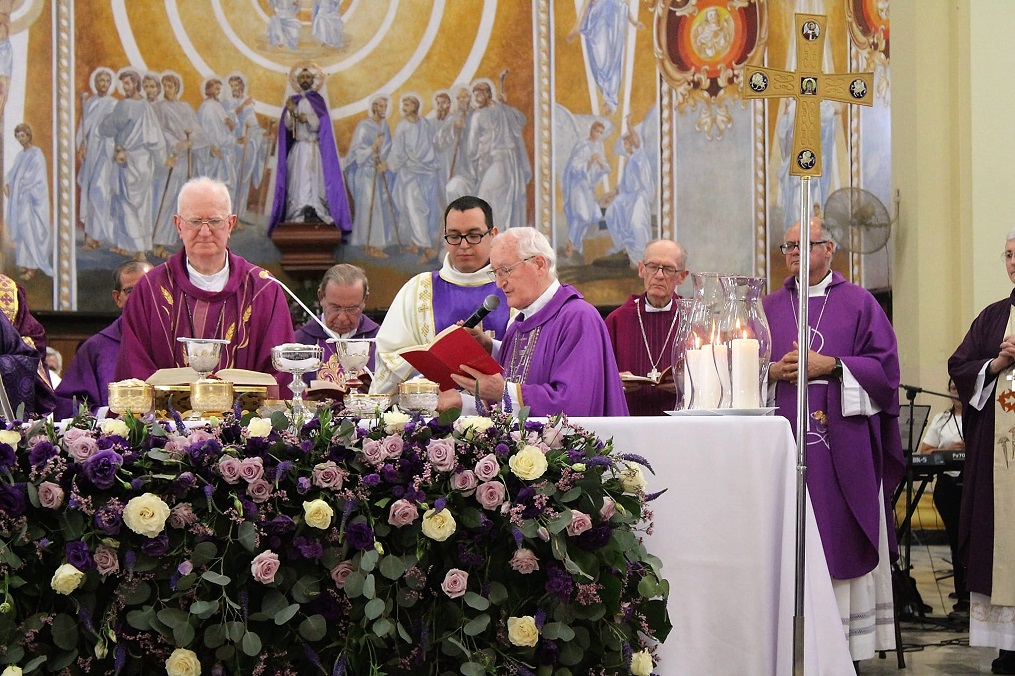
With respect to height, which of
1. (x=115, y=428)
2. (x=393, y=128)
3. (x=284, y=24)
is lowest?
(x=115, y=428)

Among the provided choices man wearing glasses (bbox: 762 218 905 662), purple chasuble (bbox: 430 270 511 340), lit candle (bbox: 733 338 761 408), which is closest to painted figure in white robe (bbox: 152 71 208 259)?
purple chasuble (bbox: 430 270 511 340)

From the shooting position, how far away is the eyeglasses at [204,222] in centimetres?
502

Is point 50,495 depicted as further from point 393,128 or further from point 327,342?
point 393,128

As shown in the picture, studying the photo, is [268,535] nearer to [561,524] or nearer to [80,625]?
[80,625]

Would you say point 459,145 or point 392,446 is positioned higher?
point 459,145

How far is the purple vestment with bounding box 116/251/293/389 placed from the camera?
5055mm

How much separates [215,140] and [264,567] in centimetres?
893

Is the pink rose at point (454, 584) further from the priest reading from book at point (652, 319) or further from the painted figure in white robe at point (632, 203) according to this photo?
the painted figure in white robe at point (632, 203)

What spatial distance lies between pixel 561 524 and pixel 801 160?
→ 1763mm

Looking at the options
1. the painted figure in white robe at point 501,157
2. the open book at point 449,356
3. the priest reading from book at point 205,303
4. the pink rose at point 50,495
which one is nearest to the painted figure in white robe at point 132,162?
the painted figure in white robe at point 501,157

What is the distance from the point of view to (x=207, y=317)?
512 centimetres

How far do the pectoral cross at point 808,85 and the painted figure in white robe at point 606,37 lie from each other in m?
7.02

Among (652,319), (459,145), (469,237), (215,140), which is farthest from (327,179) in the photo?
(469,237)

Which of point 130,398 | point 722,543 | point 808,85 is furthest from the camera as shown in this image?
point 808,85
